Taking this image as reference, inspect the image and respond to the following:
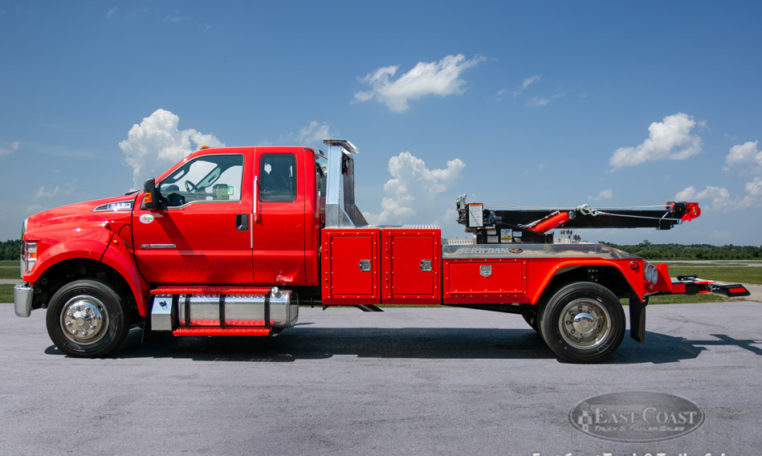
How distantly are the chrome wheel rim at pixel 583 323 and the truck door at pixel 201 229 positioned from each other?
13.3 ft

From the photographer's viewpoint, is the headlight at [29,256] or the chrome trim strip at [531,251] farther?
the headlight at [29,256]

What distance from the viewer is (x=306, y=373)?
6.04m

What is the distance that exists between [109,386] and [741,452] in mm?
5636

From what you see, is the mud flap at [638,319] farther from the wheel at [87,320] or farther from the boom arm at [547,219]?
the wheel at [87,320]

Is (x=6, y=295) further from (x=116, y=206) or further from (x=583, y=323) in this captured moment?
(x=583, y=323)

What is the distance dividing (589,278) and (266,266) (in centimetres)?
428

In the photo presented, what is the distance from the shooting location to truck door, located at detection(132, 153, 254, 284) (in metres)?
6.82

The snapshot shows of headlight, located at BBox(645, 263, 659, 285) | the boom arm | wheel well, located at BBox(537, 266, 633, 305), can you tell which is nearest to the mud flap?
wheel well, located at BBox(537, 266, 633, 305)

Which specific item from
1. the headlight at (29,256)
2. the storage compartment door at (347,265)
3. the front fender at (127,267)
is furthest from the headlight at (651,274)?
the headlight at (29,256)

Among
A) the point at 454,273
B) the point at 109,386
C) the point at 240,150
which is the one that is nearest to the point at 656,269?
the point at 454,273

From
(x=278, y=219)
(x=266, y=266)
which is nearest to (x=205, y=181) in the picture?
(x=278, y=219)

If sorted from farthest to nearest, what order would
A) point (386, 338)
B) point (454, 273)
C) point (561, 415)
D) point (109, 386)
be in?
point (386, 338)
point (454, 273)
point (109, 386)
point (561, 415)

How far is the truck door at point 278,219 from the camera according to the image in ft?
22.3

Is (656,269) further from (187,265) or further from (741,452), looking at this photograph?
(187,265)
